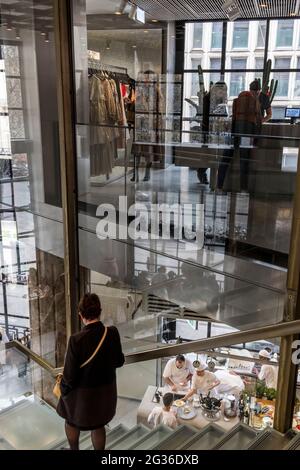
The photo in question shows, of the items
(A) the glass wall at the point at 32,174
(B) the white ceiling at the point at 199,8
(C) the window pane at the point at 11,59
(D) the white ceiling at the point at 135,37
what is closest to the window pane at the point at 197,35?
(B) the white ceiling at the point at 199,8

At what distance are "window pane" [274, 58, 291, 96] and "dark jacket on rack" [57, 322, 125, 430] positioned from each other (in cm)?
437

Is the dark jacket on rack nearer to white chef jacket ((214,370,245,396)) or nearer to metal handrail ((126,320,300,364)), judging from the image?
metal handrail ((126,320,300,364))

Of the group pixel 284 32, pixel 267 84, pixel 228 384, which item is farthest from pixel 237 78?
pixel 228 384

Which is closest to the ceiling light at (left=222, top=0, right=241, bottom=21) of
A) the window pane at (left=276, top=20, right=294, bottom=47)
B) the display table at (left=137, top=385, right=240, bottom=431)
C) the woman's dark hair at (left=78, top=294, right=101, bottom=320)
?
the window pane at (left=276, top=20, right=294, bottom=47)

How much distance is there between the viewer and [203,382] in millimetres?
6125

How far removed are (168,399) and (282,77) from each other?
15.0 ft

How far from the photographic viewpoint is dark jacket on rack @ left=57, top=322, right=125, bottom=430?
92.3 inches

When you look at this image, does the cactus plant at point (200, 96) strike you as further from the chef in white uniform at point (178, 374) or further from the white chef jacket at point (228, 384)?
the white chef jacket at point (228, 384)

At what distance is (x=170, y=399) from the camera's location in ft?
19.5

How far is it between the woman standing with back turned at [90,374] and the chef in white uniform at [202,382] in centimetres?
373

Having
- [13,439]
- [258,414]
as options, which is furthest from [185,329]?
[13,439]

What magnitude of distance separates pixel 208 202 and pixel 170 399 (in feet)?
9.63

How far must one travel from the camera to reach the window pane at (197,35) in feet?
21.4

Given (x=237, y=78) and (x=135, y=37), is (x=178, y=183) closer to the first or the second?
(x=237, y=78)
